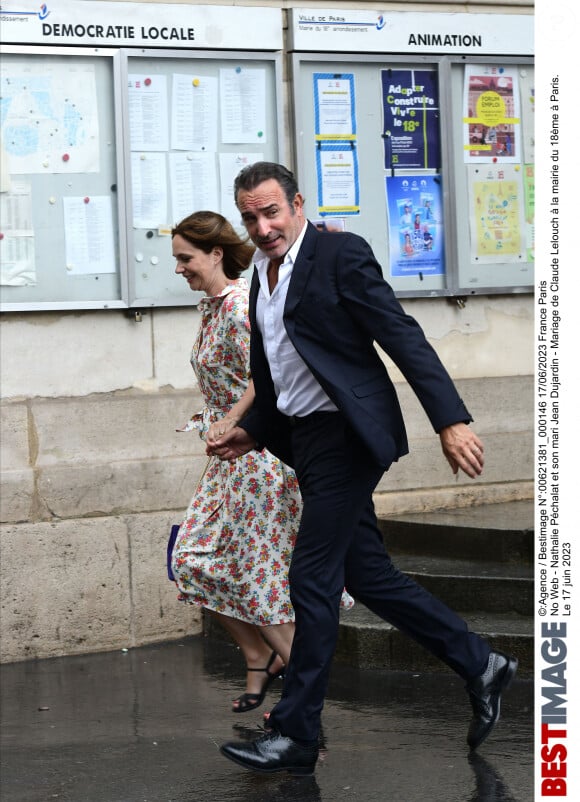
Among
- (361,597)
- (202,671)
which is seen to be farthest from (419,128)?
(361,597)

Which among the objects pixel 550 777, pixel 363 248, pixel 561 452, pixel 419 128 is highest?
pixel 419 128

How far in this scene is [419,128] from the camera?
8523 millimetres

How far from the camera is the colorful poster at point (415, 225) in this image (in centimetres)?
847

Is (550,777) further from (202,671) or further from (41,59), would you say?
(41,59)

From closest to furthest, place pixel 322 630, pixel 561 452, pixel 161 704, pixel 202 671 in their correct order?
1. pixel 561 452
2. pixel 322 630
3. pixel 161 704
4. pixel 202 671

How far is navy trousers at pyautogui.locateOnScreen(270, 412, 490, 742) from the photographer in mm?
4883

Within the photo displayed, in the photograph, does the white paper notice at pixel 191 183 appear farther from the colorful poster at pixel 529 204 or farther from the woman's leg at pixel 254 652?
the woman's leg at pixel 254 652

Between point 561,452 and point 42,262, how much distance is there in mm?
4336

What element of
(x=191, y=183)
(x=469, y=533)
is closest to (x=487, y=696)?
(x=469, y=533)

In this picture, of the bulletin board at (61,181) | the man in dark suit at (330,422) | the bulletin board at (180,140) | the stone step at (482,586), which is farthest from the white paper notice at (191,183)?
the man in dark suit at (330,422)

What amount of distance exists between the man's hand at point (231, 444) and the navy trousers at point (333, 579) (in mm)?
258

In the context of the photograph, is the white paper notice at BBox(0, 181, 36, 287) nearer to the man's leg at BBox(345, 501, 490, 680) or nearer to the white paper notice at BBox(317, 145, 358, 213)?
the white paper notice at BBox(317, 145, 358, 213)

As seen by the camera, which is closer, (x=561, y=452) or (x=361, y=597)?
(x=561, y=452)

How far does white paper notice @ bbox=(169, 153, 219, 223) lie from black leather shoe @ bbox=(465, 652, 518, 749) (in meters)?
3.39
